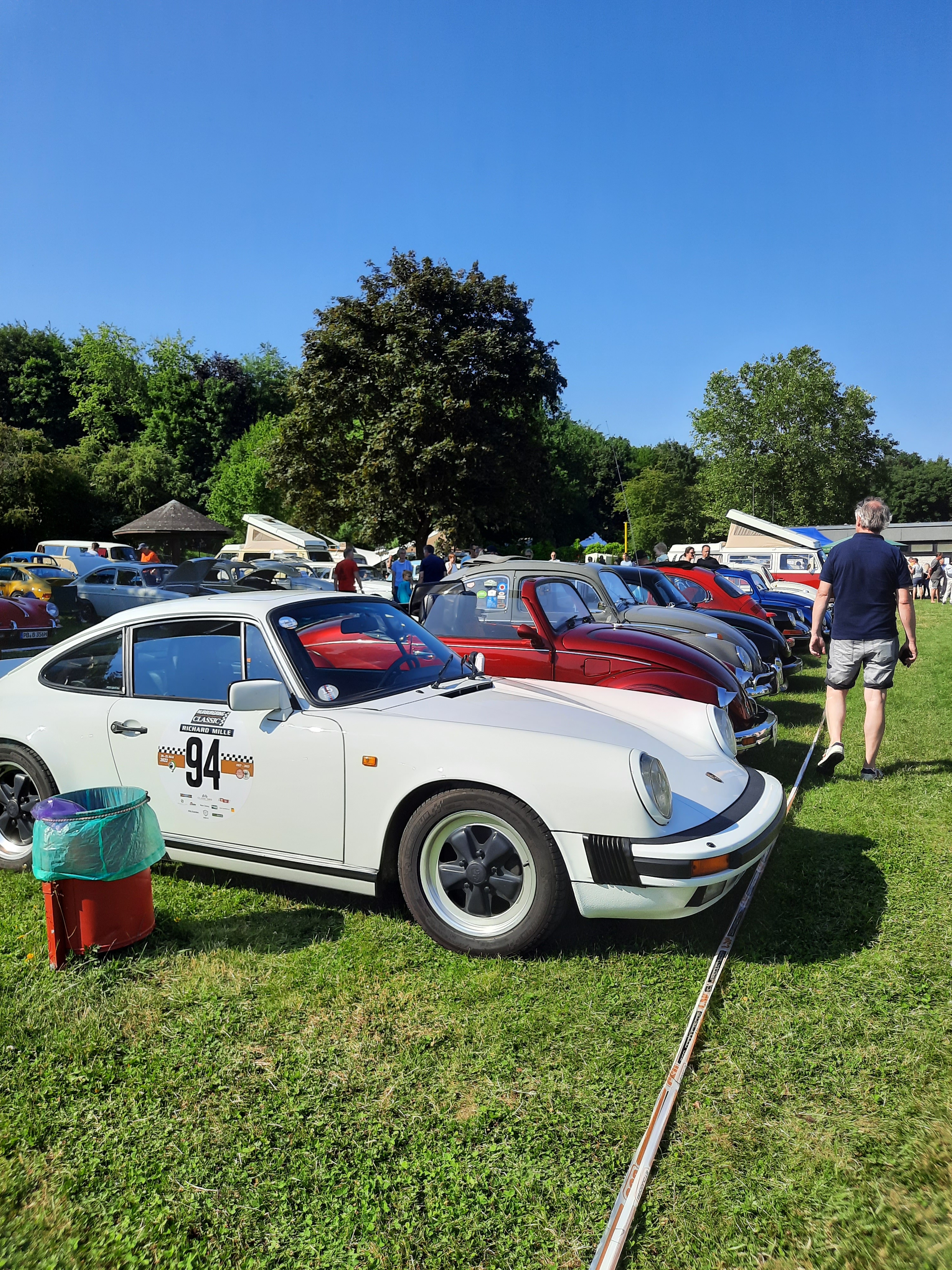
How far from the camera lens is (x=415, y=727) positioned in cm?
361

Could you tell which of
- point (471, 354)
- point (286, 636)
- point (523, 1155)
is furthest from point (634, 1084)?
point (471, 354)

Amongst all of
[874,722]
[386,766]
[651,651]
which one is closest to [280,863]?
[386,766]

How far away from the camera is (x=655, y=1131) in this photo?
2.35m

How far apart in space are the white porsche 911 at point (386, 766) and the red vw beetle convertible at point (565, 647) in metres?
1.36

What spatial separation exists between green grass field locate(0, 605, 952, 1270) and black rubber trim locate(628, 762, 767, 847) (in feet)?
1.79

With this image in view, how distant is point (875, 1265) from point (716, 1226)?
0.35m

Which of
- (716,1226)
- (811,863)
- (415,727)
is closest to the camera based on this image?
(716,1226)

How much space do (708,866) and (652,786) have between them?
1.17 feet

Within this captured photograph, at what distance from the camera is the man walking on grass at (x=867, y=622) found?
5895 mm

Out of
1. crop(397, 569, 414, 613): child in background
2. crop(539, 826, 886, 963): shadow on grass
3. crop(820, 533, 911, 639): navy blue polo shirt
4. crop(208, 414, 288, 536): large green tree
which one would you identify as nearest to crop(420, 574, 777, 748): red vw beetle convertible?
crop(820, 533, 911, 639): navy blue polo shirt

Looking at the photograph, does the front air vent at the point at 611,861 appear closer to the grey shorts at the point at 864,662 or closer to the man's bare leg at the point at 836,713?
the man's bare leg at the point at 836,713

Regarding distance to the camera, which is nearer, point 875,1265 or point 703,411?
point 875,1265

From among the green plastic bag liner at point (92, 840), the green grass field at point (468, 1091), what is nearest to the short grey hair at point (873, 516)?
the green grass field at point (468, 1091)

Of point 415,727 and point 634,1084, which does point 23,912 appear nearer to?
point 415,727
